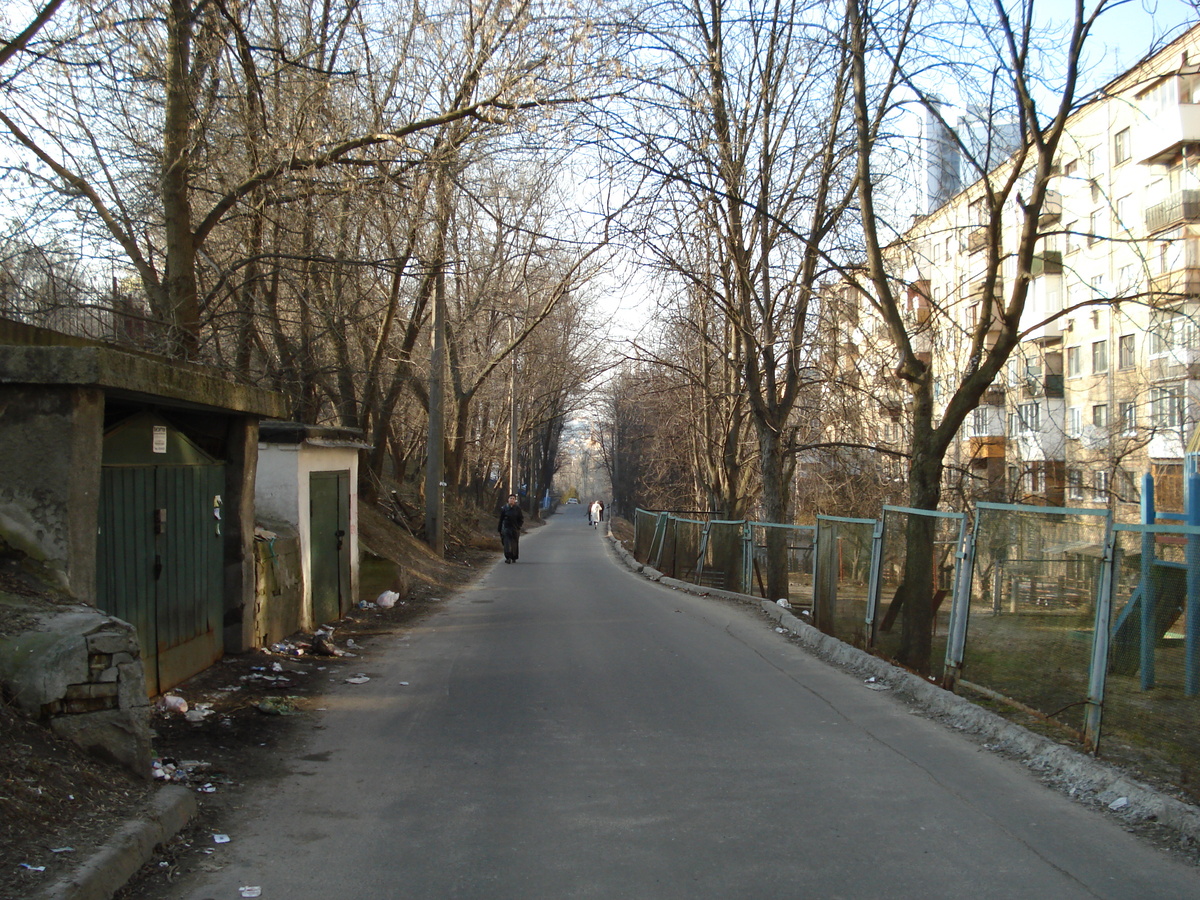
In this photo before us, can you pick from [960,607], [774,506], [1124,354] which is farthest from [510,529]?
[1124,354]

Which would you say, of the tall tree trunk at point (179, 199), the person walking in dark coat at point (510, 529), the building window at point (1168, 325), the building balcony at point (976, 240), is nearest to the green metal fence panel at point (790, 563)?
the building balcony at point (976, 240)

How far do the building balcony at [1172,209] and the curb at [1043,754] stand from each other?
23842 millimetres

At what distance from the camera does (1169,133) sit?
1040 inches

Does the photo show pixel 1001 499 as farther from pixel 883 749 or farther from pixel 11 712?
pixel 11 712

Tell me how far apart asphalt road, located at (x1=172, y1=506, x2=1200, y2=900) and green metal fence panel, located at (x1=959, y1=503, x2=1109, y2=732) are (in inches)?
33.7

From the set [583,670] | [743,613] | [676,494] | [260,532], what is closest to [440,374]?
[743,613]

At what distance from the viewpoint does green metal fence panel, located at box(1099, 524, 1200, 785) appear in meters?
6.13

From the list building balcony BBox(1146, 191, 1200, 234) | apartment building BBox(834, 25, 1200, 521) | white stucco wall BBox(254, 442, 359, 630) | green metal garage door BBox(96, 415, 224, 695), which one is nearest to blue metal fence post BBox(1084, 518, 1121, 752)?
green metal garage door BBox(96, 415, 224, 695)

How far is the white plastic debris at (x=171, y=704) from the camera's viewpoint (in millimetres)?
6950

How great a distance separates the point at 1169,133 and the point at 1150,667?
24.5m

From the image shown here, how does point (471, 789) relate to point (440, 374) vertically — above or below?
below

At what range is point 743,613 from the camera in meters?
14.6

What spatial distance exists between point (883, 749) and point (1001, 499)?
1130cm

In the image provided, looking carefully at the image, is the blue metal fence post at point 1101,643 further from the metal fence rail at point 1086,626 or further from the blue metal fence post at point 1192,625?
the blue metal fence post at point 1192,625
